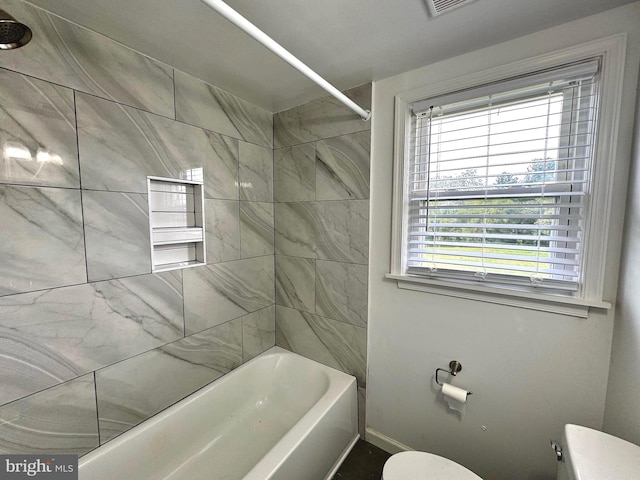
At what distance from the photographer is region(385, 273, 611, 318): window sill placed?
1.09 m

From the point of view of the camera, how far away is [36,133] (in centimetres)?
102

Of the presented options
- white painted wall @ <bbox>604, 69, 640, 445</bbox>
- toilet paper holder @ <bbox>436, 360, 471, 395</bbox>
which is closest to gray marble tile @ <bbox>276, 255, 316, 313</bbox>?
toilet paper holder @ <bbox>436, 360, 471, 395</bbox>

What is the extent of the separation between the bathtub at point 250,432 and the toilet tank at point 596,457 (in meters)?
1.02

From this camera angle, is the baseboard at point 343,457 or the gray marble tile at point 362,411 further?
the gray marble tile at point 362,411

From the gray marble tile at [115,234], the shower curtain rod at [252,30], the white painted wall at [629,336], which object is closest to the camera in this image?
the shower curtain rod at [252,30]

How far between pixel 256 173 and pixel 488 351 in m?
1.83

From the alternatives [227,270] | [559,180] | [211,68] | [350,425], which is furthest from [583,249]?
[211,68]

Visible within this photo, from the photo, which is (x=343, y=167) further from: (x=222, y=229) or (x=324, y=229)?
(x=222, y=229)

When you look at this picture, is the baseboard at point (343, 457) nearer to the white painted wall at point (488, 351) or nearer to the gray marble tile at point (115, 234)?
the white painted wall at point (488, 351)

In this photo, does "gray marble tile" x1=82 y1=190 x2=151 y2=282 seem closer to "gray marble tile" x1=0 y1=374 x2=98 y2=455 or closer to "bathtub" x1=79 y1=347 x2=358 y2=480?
"gray marble tile" x1=0 y1=374 x2=98 y2=455

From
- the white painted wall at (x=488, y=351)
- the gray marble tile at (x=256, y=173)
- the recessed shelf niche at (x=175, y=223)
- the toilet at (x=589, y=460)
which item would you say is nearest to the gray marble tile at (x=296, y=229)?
the gray marble tile at (x=256, y=173)

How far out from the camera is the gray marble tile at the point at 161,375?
1235 mm

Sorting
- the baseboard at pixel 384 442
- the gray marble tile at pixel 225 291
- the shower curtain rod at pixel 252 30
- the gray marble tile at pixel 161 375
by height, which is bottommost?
the baseboard at pixel 384 442

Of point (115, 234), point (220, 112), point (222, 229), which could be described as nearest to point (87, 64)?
point (220, 112)
